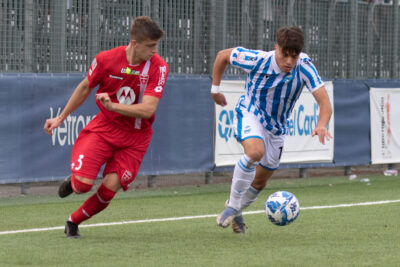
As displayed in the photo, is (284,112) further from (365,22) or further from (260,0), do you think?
(365,22)

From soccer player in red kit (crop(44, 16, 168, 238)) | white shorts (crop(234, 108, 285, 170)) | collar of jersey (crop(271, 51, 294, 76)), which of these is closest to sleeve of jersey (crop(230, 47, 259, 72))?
collar of jersey (crop(271, 51, 294, 76))

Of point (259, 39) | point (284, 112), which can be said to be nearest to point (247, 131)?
point (284, 112)

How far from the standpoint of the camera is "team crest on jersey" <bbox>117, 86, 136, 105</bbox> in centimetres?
758

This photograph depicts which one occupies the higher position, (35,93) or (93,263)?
(35,93)

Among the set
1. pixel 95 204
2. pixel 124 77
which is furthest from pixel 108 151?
pixel 124 77

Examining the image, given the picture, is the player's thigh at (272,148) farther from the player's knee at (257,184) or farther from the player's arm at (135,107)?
the player's arm at (135,107)

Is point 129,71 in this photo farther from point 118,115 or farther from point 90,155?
point 90,155

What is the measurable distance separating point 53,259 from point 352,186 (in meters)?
8.00

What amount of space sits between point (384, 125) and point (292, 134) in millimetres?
2346

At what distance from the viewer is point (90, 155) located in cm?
757

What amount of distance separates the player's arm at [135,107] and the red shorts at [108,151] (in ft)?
→ 1.27

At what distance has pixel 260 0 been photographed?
1542 centimetres

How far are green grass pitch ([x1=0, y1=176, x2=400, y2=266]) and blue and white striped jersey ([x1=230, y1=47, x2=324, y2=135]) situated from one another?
109 centimetres

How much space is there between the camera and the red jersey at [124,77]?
7543mm
